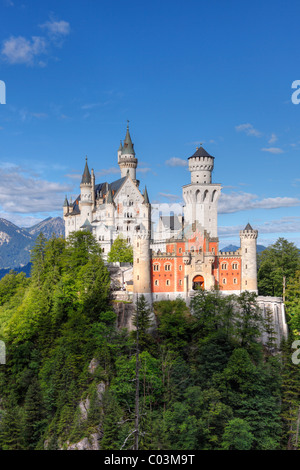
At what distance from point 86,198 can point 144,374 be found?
169 ft

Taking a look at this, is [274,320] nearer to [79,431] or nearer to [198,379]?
[198,379]

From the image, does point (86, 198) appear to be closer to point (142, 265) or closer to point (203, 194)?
point (203, 194)

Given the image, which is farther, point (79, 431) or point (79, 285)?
point (79, 285)

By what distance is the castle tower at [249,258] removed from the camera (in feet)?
185

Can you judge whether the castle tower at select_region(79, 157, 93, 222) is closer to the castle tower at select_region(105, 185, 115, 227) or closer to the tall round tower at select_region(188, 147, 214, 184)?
the castle tower at select_region(105, 185, 115, 227)

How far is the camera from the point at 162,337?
51.4 metres

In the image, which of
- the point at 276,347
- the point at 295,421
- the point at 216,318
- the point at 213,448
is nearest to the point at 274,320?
the point at 276,347

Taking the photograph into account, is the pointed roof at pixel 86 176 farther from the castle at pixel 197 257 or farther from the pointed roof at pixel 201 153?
the pointed roof at pixel 201 153

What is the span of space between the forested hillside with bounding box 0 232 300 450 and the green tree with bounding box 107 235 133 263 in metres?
11.3

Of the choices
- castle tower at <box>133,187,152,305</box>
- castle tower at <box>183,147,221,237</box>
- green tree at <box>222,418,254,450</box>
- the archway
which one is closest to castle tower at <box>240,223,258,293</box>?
the archway

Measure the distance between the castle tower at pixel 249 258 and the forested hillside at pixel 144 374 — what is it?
9.20ft

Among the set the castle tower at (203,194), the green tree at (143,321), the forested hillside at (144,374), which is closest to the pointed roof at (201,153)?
the castle tower at (203,194)
